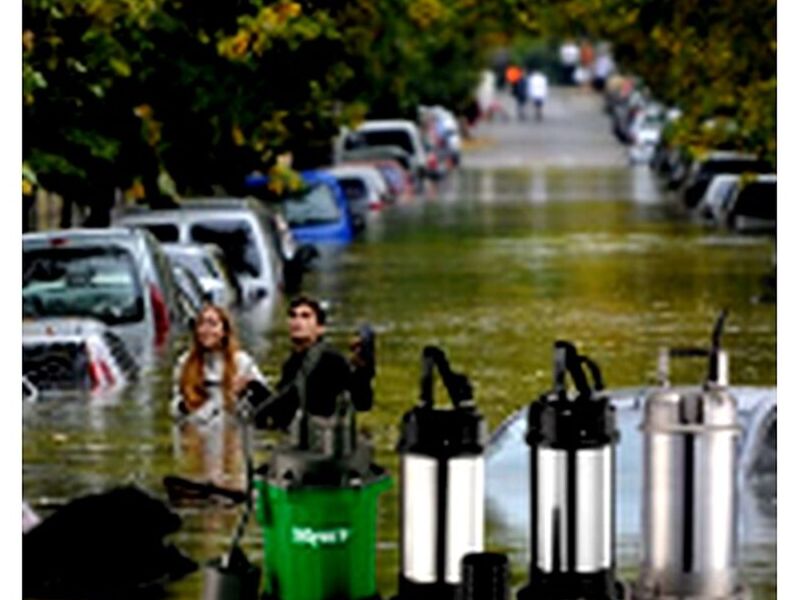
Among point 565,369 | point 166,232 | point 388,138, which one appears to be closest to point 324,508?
point 565,369

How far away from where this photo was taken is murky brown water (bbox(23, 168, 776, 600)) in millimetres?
22969

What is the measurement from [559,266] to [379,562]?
38.0 m

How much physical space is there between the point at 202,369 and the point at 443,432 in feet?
32.4

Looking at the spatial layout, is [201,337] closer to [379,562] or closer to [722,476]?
[379,562]

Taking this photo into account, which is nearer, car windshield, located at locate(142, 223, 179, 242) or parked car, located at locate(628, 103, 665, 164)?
car windshield, located at locate(142, 223, 179, 242)

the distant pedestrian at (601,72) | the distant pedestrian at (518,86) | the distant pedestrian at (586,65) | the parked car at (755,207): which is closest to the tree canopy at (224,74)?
the parked car at (755,207)

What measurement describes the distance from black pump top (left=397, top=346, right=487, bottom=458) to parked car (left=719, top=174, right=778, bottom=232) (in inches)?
2028

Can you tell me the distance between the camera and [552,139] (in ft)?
423

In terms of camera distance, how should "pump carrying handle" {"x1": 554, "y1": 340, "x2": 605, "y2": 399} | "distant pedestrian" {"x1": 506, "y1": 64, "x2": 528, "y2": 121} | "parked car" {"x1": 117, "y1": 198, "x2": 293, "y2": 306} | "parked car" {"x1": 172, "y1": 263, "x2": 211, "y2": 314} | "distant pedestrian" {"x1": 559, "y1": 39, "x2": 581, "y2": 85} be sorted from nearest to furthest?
"pump carrying handle" {"x1": 554, "y1": 340, "x2": 605, "y2": 399}
"parked car" {"x1": 172, "y1": 263, "x2": 211, "y2": 314}
"parked car" {"x1": 117, "y1": 198, "x2": 293, "y2": 306}
"distant pedestrian" {"x1": 506, "y1": 64, "x2": 528, "y2": 121}
"distant pedestrian" {"x1": 559, "y1": 39, "x2": 581, "y2": 85}

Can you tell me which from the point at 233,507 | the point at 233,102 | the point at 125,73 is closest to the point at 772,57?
the point at 233,102

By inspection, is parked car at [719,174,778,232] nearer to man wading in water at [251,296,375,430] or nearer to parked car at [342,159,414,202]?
parked car at [342,159,414,202]

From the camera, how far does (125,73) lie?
33.3m

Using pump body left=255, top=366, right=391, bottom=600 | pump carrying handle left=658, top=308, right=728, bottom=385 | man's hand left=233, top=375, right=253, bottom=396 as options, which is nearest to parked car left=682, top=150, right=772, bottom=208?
man's hand left=233, top=375, right=253, bottom=396
